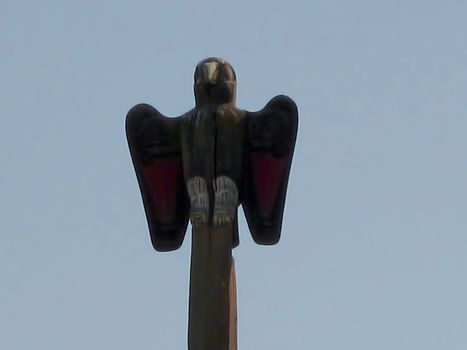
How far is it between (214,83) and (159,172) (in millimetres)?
789

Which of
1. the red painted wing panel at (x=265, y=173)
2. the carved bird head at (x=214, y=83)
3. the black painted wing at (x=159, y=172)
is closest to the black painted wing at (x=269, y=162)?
the red painted wing panel at (x=265, y=173)

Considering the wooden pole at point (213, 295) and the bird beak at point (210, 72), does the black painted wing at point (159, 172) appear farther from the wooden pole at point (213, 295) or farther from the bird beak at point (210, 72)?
the wooden pole at point (213, 295)

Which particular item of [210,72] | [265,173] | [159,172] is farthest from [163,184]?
[210,72]

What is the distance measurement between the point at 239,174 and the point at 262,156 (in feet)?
0.76

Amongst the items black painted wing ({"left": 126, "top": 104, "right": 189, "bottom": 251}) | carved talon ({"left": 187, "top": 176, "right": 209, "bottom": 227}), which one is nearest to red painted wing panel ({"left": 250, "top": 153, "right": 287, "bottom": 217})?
carved talon ({"left": 187, "top": 176, "right": 209, "bottom": 227})

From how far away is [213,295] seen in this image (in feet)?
31.7

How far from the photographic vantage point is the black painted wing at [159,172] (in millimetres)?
10359

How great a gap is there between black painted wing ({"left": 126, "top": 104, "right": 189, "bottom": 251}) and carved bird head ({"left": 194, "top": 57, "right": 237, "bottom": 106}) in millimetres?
266

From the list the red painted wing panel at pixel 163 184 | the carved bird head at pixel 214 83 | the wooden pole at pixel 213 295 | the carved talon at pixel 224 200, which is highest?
the carved bird head at pixel 214 83

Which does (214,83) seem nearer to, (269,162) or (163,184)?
(269,162)

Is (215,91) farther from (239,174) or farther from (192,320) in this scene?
(192,320)

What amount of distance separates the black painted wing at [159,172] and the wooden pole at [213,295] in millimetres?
651

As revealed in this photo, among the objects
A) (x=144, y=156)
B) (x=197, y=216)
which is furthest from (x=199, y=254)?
(x=144, y=156)

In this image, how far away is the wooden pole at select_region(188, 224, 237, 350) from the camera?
9.59 m
